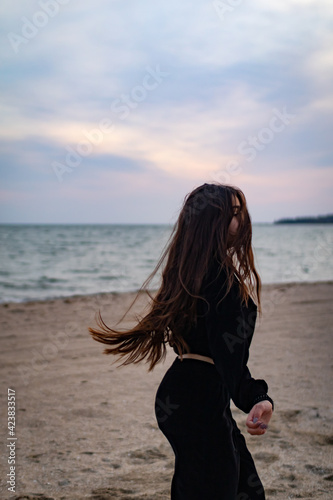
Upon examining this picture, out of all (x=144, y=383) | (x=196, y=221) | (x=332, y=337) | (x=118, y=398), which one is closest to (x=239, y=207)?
(x=196, y=221)

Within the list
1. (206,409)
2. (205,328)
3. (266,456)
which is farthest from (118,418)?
(205,328)

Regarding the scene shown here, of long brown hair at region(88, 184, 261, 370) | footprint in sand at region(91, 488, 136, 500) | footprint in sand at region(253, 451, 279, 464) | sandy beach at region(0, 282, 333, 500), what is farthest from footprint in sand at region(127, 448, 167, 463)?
long brown hair at region(88, 184, 261, 370)

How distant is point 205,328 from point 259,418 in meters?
0.38

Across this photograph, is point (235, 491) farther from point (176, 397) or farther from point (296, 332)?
point (296, 332)

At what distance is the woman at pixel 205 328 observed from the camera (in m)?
1.72

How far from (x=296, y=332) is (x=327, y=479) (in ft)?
14.1

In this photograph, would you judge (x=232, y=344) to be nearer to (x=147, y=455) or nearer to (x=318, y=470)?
(x=318, y=470)

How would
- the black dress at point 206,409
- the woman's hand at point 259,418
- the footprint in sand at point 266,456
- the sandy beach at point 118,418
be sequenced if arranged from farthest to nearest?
1. the footprint in sand at point 266,456
2. the sandy beach at point 118,418
3. the black dress at point 206,409
4. the woman's hand at point 259,418

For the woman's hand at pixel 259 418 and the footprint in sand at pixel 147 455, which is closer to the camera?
the woman's hand at pixel 259 418

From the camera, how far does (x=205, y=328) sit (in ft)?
5.82

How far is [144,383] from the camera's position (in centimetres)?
501

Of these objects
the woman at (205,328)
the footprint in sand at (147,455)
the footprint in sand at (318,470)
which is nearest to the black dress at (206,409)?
the woman at (205,328)

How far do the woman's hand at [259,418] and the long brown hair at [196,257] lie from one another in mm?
372

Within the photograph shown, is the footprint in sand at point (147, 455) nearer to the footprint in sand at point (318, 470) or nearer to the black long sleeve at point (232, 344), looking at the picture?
the footprint in sand at point (318, 470)
